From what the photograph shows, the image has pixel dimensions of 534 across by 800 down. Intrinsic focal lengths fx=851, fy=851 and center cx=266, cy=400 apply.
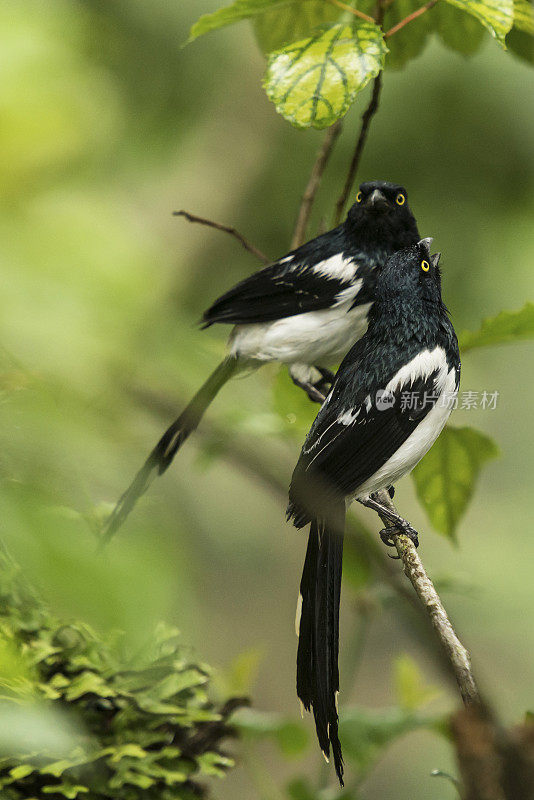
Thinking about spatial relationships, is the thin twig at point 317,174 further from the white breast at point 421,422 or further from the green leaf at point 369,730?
the green leaf at point 369,730

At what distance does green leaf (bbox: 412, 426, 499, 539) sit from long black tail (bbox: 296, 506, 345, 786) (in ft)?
0.59

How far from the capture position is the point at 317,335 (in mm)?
1031

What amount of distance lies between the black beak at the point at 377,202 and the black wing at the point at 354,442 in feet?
→ 0.67

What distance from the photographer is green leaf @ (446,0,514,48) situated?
0.78 m

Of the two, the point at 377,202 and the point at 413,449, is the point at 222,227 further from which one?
the point at 413,449

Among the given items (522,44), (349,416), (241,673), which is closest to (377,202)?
(349,416)

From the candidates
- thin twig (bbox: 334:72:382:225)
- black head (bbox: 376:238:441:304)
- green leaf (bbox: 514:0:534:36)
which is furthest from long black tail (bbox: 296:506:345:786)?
green leaf (bbox: 514:0:534:36)

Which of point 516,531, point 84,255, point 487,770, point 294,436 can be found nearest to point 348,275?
point 294,436

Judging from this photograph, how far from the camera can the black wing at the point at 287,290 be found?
3.35 ft

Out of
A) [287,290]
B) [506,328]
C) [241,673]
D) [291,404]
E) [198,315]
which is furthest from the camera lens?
[198,315]

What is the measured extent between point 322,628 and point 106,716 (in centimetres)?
31

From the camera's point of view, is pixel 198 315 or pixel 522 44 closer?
pixel 522 44

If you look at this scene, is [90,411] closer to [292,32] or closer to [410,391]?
[410,391]

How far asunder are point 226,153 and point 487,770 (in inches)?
81.5
